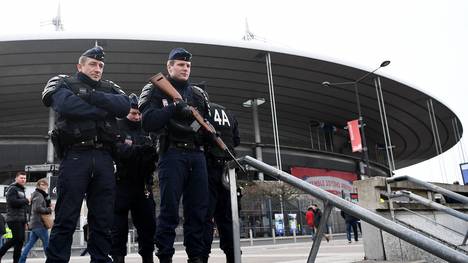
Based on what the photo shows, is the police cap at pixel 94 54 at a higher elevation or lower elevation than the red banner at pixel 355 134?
lower

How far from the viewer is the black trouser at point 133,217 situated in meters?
4.70

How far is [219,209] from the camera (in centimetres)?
445

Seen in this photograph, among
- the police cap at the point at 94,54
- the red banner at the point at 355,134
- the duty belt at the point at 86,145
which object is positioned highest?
the red banner at the point at 355,134

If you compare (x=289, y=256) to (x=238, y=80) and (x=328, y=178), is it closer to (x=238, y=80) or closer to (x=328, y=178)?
(x=238, y=80)

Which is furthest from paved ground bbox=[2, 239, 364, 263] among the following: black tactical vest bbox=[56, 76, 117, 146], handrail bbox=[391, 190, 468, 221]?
black tactical vest bbox=[56, 76, 117, 146]

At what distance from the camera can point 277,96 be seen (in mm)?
30656

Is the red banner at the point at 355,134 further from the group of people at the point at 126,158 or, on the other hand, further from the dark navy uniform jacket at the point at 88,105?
the dark navy uniform jacket at the point at 88,105

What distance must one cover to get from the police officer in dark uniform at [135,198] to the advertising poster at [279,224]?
2040 centimetres

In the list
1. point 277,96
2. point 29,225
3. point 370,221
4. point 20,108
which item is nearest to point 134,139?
point 370,221

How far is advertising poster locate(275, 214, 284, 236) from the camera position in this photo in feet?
80.6

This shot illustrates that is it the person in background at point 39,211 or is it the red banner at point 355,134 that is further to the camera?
the red banner at point 355,134

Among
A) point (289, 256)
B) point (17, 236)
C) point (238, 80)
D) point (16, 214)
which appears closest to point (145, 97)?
point (16, 214)

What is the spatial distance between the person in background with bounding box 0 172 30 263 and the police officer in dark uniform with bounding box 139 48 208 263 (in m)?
4.53

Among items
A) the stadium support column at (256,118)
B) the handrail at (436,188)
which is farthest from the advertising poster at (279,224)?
the handrail at (436,188)
